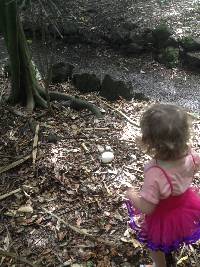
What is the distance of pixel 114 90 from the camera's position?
506 cm

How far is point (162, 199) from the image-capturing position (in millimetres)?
2223

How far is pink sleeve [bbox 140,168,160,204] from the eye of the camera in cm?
213

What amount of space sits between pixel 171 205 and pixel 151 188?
0.69 feet

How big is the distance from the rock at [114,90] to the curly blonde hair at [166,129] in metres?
2.96

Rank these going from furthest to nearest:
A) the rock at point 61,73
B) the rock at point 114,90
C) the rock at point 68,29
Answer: the rock at point 68,29 < the rock at point 61,73 < the rock at point 114,90

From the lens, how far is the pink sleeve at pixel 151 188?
2129 millimetres

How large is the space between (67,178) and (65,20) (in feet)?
14.3

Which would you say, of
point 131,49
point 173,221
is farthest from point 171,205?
point 131,49

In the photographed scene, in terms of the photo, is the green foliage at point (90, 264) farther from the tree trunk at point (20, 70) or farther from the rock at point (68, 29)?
the rock at point (68, 29)

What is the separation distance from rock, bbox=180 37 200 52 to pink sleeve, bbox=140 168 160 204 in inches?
185

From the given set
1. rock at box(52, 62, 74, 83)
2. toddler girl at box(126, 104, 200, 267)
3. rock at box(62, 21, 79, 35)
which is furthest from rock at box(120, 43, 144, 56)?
toddler girl at box(126, 104, 200, 267)

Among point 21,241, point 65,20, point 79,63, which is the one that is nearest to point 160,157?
point 21,241

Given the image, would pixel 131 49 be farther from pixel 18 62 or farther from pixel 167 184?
pixel 167 184

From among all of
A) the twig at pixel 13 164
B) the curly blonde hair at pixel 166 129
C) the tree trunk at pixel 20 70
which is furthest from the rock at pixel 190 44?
the curly blonde hair at pixel 166 129
